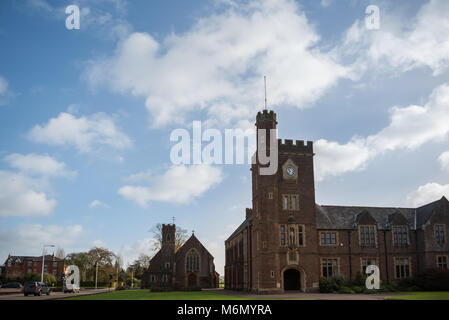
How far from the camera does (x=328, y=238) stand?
1827 inches

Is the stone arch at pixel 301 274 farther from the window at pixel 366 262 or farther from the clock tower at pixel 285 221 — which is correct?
the window at pixel 366 262

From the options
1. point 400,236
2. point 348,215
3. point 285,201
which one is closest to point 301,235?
point 285,201

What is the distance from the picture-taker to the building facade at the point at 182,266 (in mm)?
71125

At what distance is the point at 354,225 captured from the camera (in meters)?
47.4

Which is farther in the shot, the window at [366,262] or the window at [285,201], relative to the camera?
the window at [366,262]

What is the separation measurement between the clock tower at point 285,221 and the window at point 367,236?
668 cm

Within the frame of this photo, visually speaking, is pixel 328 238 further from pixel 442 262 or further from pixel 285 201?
pixel 442 262

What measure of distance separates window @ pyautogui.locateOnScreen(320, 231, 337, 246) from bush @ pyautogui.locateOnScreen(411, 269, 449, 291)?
10639 millimetres

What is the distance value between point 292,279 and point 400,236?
1502 centimetres

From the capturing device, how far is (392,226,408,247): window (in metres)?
48.2

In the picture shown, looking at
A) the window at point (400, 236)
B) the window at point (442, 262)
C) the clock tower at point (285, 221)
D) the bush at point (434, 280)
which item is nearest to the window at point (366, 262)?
the window at point (400, 236)
